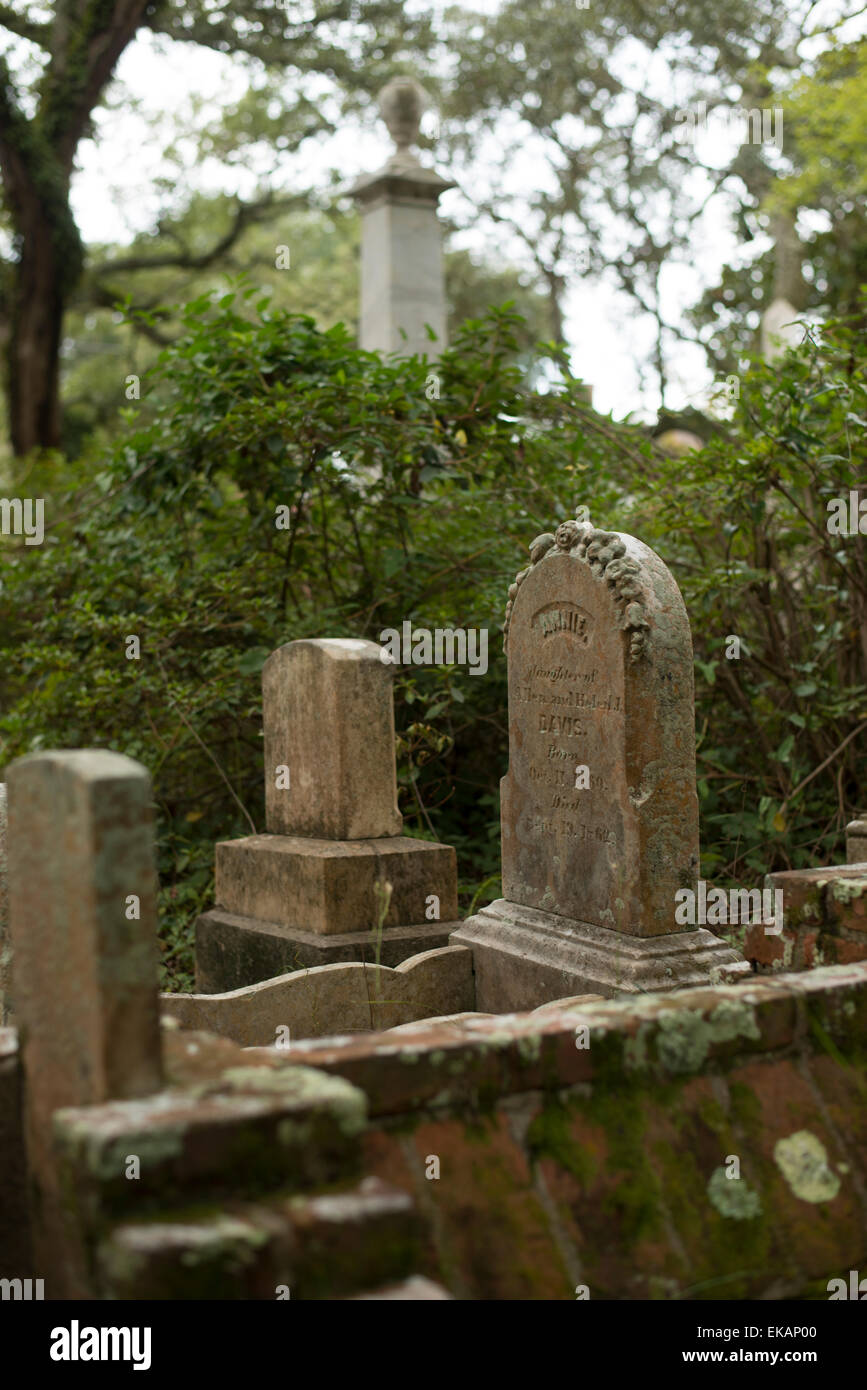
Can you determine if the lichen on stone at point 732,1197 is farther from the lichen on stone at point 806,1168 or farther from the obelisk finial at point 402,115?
the obelisk finial at point 402,115

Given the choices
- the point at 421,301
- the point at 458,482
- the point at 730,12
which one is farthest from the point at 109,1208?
the point at 730,12

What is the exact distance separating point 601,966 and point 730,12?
22.2 meters

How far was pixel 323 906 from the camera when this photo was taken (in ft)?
18.5

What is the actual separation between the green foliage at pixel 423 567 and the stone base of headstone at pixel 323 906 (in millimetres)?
844

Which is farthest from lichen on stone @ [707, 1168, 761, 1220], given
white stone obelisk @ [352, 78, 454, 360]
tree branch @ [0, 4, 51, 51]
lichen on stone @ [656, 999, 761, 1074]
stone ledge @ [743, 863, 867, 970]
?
tree branch @ [0, 4, 51, 51]

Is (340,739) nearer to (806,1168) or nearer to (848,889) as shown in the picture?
(848,889)

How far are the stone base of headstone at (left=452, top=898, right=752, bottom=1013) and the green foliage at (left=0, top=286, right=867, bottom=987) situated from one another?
4.54 ft

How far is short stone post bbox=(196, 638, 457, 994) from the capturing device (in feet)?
18.7

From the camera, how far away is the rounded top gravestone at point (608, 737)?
186 inches

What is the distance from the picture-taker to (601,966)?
4.72m

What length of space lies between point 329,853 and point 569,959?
1360 mm

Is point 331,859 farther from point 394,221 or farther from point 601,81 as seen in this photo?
point 601,81

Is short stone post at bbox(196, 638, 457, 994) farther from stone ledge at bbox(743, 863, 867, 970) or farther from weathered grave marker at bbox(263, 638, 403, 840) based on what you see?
stone ledge at bbox(743, 863, 867, 970)

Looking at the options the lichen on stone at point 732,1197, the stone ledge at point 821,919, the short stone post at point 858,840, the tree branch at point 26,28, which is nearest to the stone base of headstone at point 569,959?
the stone ledge at point 821,919
